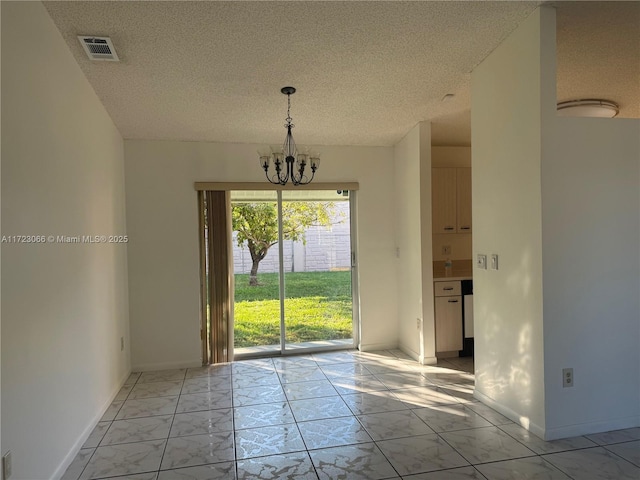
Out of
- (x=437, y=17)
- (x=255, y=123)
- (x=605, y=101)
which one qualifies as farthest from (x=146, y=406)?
(x=605, y=101)

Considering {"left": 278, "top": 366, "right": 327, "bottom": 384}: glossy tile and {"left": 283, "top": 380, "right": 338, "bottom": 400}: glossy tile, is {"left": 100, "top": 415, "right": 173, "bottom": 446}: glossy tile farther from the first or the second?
{"left": 278, "top": 366, "right": 327, "bottom": 384}: glossy tile

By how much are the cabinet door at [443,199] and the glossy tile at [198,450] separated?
3.36 m

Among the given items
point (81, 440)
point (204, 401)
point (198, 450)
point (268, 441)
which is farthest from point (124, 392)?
point (268, 441)

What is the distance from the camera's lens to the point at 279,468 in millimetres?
2188

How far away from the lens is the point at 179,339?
4.19 meters

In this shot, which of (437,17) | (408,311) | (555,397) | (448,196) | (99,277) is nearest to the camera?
(437,17)

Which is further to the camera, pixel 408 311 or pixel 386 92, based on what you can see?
pixel 408 311

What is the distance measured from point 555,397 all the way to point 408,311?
214 centimetres

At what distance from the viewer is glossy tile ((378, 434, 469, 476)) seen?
2.17 m

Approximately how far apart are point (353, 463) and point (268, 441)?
1.98 feet

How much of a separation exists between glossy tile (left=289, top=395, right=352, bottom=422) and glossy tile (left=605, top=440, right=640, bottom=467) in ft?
5.35

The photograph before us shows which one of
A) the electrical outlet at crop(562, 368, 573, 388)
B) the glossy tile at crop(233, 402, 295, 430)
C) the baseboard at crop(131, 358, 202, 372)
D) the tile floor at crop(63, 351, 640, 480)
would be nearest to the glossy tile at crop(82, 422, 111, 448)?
the tile floor at crop(63, 351, 640, 480)

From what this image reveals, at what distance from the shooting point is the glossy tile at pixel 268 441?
237 cm

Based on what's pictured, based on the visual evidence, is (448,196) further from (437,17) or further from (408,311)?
(437,17)
